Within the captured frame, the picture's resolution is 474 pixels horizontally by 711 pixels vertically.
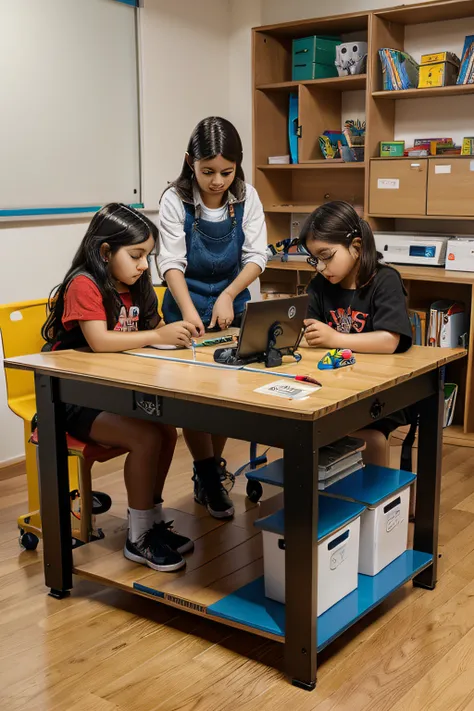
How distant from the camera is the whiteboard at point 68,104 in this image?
11.7 feet

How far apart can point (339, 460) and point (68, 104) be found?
7.89ft

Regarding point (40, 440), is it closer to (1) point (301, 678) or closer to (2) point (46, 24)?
(1) point (301, 678)

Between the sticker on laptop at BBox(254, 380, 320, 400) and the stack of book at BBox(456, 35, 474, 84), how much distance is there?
99.2 inches

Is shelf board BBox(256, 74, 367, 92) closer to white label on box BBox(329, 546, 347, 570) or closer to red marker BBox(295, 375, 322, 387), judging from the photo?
red marker BBox(295, 375, 322, 387)

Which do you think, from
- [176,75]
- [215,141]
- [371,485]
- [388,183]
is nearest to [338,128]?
[388,183]

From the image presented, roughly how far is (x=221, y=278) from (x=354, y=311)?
543 mm

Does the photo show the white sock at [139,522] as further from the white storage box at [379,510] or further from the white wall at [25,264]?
the white wall at [25,264]

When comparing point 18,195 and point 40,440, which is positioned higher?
point 18,195

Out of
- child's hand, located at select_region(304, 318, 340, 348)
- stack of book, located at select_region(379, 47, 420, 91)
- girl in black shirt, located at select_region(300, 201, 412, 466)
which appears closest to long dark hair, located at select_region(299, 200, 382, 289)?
girl in black shirt, located at select_region(300, 201, 412, 466)

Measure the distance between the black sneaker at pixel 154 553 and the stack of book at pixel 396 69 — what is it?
8.88 feet

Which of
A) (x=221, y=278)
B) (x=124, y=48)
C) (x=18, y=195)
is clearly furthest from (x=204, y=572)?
(x=124, y=48)

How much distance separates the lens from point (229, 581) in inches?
87.8

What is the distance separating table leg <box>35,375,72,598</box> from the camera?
2.28m

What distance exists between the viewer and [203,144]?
251 cm
